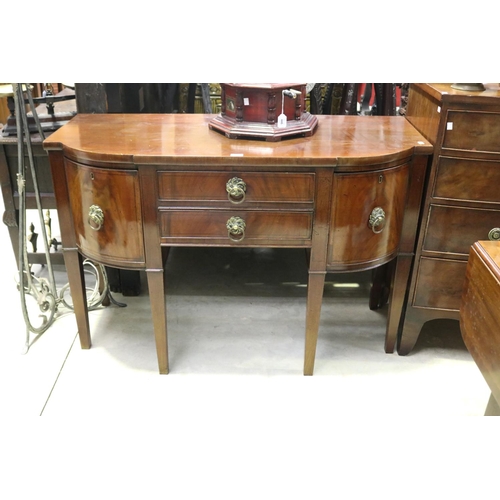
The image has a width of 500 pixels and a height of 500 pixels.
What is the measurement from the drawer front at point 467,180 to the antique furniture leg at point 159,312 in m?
0.87

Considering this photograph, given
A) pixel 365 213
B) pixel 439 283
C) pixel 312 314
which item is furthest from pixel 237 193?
pixel 439 283

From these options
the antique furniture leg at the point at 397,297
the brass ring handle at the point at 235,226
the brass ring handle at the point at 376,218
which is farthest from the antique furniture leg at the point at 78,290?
the antique furniture leg at the point at 397,297

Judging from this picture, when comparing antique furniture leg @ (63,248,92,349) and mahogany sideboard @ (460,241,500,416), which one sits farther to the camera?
antique furniture leg @ (63,248,92,349)

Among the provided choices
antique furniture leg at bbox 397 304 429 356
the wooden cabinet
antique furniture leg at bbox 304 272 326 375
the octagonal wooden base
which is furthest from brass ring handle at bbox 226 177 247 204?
antique furniture leg at bbox 397 304 429 356

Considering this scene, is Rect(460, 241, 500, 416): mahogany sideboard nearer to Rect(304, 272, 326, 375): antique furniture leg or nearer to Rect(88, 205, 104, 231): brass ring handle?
Rect(304, 272, 326, 375): antique furniture leg

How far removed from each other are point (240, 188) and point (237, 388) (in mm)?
659

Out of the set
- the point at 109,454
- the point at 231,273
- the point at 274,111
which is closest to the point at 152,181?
the point at 274,111

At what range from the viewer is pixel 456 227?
1.59 meters

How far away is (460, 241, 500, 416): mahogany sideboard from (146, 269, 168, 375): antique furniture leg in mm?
872

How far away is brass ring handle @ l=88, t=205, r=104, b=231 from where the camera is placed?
4.90ft
